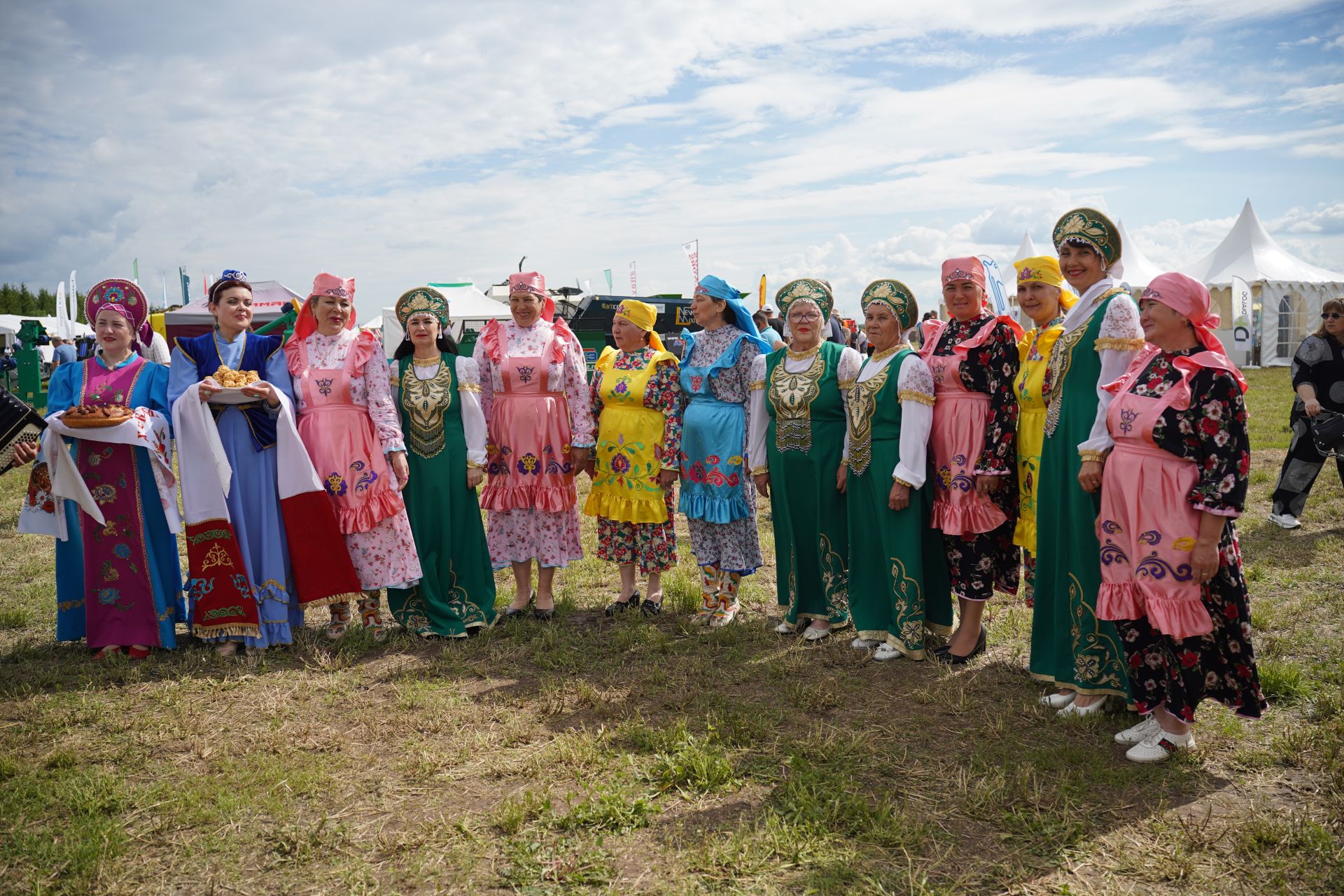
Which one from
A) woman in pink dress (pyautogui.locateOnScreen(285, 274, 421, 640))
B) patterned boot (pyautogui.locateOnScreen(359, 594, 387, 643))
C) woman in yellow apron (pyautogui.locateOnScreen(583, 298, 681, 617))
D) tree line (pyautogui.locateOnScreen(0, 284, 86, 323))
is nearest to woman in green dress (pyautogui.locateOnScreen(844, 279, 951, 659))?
woman in yellow apron (pyautogui.locateOnScreen(583, 298, 681, 617))

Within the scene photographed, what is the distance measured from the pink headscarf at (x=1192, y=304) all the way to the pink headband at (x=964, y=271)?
1.05m

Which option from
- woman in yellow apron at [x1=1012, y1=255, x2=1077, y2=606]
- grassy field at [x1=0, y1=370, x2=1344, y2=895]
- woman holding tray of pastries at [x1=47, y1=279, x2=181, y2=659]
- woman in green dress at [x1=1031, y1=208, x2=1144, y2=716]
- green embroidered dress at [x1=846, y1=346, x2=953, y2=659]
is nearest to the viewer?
grassy field at [x1=0, y1=370, x2=1344, y2=895]

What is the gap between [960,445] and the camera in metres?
4.28

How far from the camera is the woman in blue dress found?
513 centimetres

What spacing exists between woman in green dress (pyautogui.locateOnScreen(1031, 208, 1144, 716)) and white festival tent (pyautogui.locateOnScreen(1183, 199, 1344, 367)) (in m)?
20.7

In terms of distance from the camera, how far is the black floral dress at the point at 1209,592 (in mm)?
3082

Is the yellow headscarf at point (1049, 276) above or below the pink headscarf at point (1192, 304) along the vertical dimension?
above

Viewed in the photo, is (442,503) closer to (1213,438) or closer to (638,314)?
(638,314)

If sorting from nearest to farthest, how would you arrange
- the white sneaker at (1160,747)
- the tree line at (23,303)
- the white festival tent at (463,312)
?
1. the white sneaker at (1160,747)
2. the white festival tent at (463,312)
3. the tree line at (23,303)

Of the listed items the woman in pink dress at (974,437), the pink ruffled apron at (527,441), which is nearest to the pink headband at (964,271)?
the woman in pink dress at (974,437)

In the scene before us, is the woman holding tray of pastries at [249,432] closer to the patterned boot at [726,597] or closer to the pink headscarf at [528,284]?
the pink headscarf at [528,284]

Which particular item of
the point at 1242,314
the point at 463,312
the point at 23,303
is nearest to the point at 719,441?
the point at 463,312

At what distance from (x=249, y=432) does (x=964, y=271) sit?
12.5ft

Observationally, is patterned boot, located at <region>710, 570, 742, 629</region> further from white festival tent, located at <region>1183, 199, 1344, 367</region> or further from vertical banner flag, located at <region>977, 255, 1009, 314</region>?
white festival tent, located at <region>1183, 199, 1344, 367</region>
